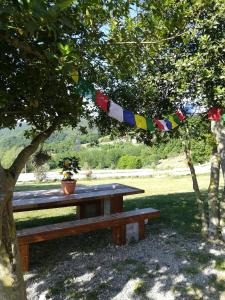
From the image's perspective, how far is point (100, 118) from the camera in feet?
23.4

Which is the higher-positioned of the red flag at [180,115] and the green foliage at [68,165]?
the red flag at [180,115]

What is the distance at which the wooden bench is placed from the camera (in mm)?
5234

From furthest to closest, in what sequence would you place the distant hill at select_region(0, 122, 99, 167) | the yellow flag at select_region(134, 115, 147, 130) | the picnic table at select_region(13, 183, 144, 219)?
1. the distant hill at select_region(0, 122, 99, 167)
2. the picnic table at select_region(13, 183, 144, 219)
3. the yellow flag at select_region(134, 115, 147, 130)

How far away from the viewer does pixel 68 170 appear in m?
7.13

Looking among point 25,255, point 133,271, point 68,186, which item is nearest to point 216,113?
point 133,271

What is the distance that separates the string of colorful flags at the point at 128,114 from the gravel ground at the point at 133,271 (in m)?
2.33

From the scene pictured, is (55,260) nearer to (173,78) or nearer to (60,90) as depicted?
(60,90)

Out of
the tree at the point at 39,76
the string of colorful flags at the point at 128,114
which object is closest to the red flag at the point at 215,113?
the string of colorful flags at the point at 128,114

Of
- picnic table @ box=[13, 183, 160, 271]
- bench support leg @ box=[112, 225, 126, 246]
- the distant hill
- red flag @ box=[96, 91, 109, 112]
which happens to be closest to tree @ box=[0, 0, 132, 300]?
red flag @ box=[96, 91, 109, 112]

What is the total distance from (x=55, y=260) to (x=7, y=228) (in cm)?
279

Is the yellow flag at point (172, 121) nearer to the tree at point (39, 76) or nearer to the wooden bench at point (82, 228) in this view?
the tree at point (39, 76)

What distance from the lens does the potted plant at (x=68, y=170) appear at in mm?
7027

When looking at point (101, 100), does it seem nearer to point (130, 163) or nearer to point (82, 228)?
point (82, 228)

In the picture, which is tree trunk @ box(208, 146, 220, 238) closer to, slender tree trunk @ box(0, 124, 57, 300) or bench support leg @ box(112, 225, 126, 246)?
bench support leg @ box(112, 225, 126, 246)
